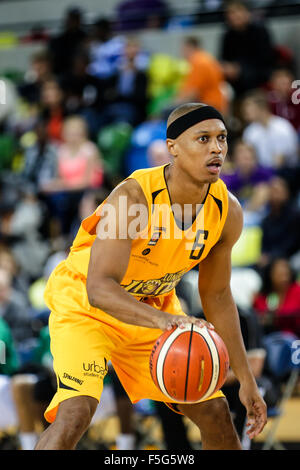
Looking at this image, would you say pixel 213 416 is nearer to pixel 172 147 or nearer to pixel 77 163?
pixel 172 147

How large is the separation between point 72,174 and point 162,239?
5821 mm

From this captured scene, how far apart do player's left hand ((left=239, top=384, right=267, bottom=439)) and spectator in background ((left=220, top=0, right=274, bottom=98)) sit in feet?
21.4

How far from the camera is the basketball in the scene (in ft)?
11.8

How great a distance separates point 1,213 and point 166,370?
19.6ft

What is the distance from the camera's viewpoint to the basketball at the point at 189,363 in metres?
3.60

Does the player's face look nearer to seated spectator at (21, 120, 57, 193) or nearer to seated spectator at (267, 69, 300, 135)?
seated spectator at (267, 69, 300, 135)

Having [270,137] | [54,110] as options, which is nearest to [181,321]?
[270,137]

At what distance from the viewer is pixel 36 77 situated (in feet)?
39.4

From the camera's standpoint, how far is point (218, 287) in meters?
4.26

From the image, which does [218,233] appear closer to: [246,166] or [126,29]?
[246,166]

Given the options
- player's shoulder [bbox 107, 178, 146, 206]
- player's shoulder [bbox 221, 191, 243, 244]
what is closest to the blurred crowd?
player's shoulder [bbox 221, 191, 243, 244]

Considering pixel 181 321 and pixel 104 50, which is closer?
pixel 181 321

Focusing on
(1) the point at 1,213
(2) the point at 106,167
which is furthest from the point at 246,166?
(1) the point at 1,213

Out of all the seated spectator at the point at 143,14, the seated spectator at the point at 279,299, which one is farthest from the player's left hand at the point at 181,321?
the seated spectator at the point at 143,14
